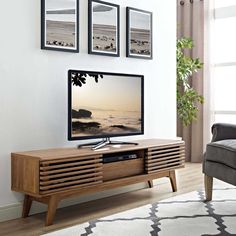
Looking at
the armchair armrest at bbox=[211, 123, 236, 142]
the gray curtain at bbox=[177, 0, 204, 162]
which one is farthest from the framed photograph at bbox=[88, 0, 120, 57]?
the gray curtain at bbox=[177, 0, 204, 162]

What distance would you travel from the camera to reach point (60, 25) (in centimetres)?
344

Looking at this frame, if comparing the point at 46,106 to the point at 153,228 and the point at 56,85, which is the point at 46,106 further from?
the point at 153,228

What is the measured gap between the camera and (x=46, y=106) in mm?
3363

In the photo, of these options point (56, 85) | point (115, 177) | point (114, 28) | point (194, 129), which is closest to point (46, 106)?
point (56, 85)

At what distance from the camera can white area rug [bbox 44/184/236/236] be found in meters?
2.75

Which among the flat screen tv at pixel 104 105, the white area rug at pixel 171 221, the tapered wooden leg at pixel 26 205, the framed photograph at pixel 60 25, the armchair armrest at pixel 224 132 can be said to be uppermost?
the framed photograph at pixel 60 25

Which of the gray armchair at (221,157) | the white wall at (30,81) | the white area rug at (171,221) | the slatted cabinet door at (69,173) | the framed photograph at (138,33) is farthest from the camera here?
the framed photograph at (138,33)

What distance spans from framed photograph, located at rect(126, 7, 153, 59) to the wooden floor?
4.59ft

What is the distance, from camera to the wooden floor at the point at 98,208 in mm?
2908

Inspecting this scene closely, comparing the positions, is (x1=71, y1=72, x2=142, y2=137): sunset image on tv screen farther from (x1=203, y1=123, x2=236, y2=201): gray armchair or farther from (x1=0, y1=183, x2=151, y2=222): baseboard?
(x1=203, y1=123, x2=236, y2=201): gray armchair

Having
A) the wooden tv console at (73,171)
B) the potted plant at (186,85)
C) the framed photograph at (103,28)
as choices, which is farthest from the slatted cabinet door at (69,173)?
the potted plant at (186,85)

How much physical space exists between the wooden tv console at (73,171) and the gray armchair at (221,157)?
0.51 metres

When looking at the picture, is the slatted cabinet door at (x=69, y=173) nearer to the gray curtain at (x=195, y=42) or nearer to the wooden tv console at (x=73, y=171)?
the wooden tv console at (x=73, y=171)

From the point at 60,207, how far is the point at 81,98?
949 mm
